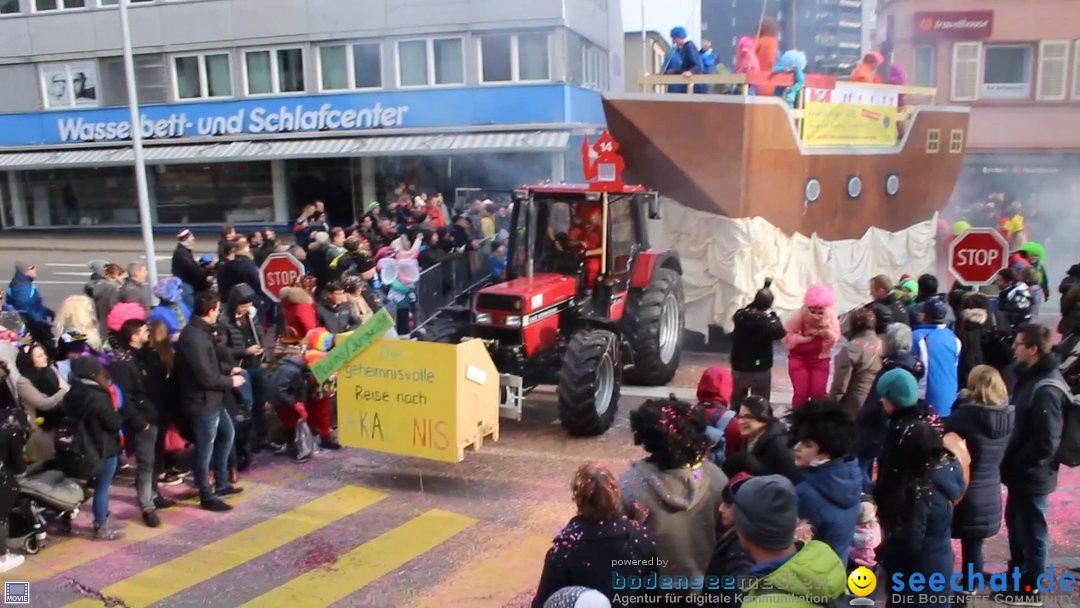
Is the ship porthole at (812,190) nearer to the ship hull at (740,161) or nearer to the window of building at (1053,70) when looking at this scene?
the ship hull at (740,161)

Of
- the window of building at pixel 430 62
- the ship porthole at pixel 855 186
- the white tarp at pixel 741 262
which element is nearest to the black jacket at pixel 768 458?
the white tarp at pixel 741 262

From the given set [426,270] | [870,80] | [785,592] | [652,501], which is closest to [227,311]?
[426,270]

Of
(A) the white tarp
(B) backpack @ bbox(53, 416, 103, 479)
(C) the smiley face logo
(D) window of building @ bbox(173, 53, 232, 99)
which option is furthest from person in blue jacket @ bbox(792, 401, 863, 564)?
(D) window of building @ bbox(173, 53, 232, 99)

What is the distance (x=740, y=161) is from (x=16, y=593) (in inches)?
292

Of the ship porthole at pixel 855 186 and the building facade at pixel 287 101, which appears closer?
the ship porthole at pixel 855 186

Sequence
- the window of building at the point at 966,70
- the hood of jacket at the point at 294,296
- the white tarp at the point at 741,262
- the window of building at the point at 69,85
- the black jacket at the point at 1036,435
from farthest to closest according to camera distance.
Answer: the window of building at the point at 69,85 → the window of building at the point at 966,70 → the white tarp at the point at 741,262 → the hood of jacket at the point at 294,296 → the black jacket at the point at 1036,435

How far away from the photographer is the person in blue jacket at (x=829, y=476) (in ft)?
10.6

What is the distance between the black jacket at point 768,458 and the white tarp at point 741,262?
5906 millimetres

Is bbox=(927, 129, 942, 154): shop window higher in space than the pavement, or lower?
higher

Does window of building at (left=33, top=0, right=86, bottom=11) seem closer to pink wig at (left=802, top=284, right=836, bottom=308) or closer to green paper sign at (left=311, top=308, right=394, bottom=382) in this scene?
green paper sign at (left=311, top=308, right=394, bottom=382)

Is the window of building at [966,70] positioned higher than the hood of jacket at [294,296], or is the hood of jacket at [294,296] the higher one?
the window of building at [966,70]

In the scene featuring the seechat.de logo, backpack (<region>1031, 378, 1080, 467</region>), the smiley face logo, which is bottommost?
the seechat.de logo

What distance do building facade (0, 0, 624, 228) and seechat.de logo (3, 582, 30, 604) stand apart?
15151mm

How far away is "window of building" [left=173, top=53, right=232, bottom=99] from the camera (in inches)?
883
